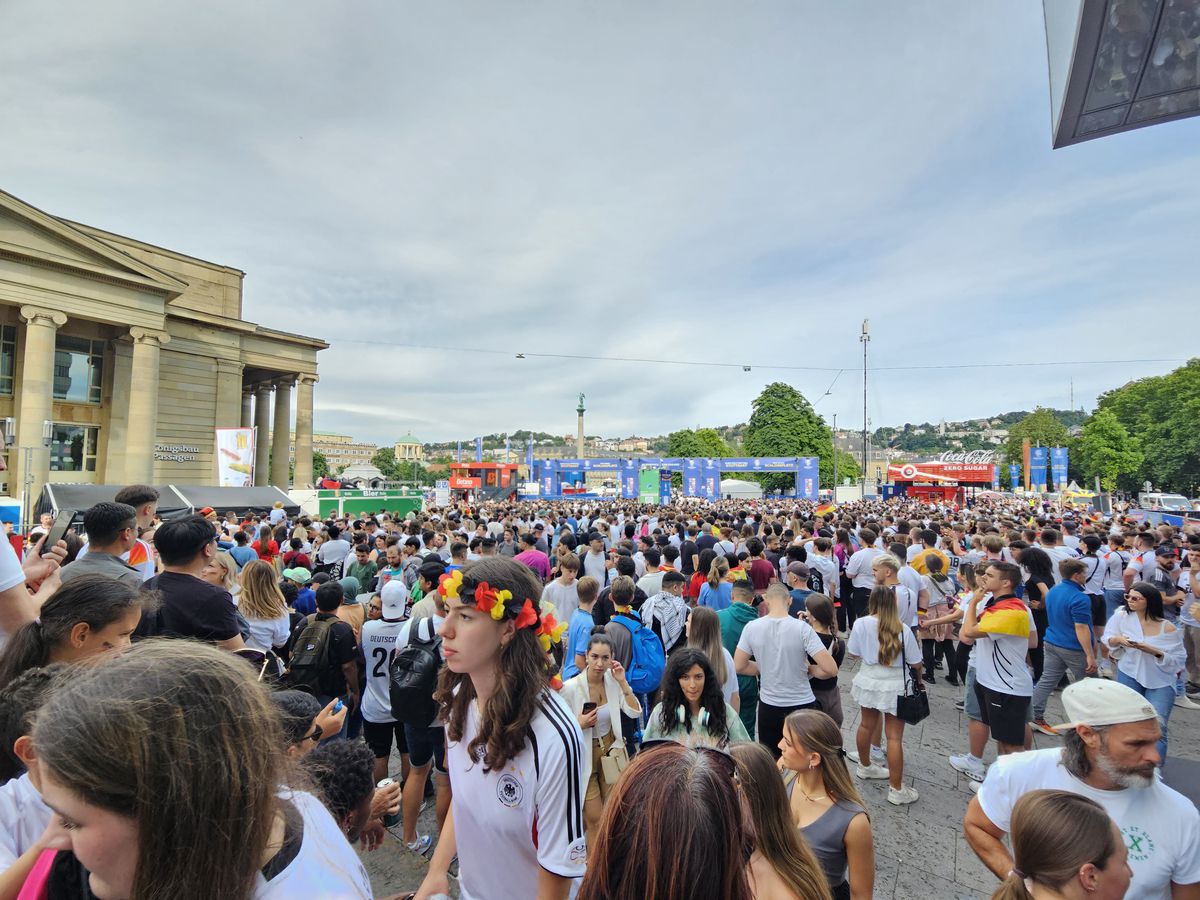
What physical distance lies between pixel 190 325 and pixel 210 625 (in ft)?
113

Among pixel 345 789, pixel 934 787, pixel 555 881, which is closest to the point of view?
pixel 555 881

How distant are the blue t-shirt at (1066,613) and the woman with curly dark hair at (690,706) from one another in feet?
14.3

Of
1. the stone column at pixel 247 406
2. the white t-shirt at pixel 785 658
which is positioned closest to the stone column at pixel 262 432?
the stone column at pixel 247 406

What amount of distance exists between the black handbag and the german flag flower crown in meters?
3.60

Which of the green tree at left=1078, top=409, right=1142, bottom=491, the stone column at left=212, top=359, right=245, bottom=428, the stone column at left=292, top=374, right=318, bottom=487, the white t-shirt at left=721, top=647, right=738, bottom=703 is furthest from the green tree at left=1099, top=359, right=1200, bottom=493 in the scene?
the stone column at left=212, top=359, right=245, bottom=428

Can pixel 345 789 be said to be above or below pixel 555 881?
above

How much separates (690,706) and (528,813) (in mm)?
1758

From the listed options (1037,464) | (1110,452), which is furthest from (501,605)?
(1110,452)

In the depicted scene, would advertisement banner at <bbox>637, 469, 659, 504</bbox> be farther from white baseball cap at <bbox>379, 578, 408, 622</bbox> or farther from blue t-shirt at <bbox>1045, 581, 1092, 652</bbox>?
white baseball cap at <bbox>379, 578, 408, 622</bbox>

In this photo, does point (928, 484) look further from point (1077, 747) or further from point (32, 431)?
point (32, 431)

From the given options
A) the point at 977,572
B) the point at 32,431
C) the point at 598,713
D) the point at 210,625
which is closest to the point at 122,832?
the point at 598,713

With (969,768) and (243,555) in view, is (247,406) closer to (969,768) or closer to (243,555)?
(243,555)

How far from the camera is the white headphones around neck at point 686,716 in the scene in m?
3.31

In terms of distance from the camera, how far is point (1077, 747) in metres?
2.27
